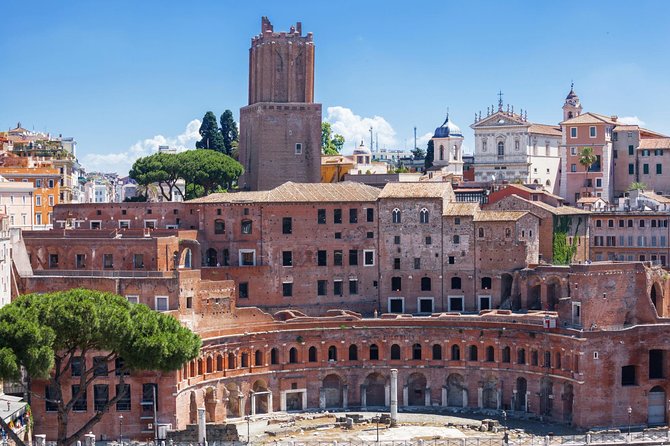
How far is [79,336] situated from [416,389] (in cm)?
2507

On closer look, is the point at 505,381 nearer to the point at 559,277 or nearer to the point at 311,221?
the point at 559,277

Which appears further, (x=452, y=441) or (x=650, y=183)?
(x=650, y=183)

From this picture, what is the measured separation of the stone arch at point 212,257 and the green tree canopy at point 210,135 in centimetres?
3218

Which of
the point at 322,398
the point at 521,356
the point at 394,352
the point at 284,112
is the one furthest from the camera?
the point at 284,112

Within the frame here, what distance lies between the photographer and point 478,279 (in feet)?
255

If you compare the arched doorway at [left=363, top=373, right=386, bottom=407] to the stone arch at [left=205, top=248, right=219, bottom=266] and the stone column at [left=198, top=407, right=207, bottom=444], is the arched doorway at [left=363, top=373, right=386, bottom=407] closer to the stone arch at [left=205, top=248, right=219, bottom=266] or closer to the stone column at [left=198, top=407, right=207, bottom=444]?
the stone arch at [left=205, top=248, right=219, bottom=266]

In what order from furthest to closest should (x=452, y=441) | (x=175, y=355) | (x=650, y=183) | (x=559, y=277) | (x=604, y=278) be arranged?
1. (x=650, y=183)
2. (x=559, y=277)
3. (x=604, y=278)
4. (x=452, y=441)
5. (x=175, y=355)

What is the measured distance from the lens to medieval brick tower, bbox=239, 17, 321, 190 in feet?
286

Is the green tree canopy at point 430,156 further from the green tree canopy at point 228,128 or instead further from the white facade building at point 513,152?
the green tree canopy at point 228,128

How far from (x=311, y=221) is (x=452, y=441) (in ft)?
63.7

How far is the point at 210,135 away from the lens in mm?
108500

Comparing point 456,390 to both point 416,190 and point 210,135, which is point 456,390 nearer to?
point 416,190

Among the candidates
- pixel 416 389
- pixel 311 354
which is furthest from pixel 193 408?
pixel 416 389

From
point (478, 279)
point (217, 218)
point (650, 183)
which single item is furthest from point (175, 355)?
point (650, 183)
